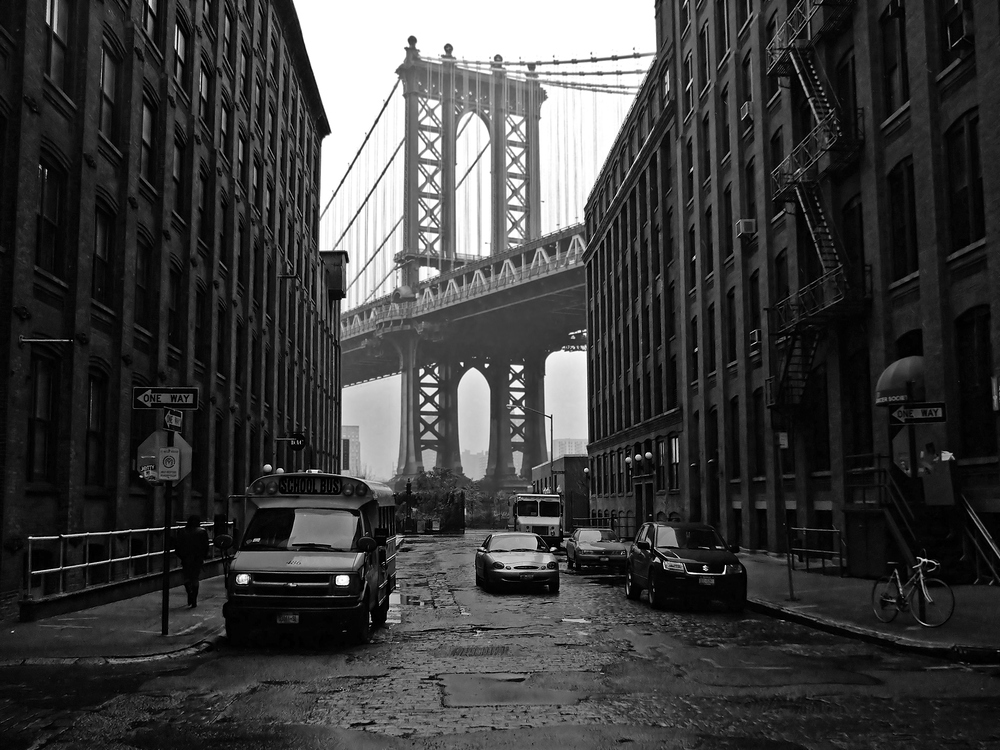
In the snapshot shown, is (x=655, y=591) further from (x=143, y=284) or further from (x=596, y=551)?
(x=143, y=284)

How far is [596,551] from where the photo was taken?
2925cm

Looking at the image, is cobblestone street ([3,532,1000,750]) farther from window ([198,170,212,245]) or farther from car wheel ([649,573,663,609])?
window ([198,170,212,245])

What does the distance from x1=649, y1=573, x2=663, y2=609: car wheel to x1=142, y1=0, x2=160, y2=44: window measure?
1795 centimetres

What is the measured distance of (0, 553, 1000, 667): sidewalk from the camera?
12.1m

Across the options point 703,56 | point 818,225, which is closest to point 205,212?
point 818,225

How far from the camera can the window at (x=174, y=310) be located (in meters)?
27.8

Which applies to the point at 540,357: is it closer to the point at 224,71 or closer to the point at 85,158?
the point at 224,71

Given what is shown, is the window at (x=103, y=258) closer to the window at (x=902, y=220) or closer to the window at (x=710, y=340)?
the window at (x=902, y=220)

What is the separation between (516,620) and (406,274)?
303 ft

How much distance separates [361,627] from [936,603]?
7880 millimetres

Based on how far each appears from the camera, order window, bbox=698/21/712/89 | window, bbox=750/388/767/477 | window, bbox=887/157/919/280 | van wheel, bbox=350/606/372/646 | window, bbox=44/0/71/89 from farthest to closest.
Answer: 1. window, bbox=698/21/712/89
2. window, bbox=750/388/767/477
3. window, bbox=887/157/919/280
4. window, bbox=44/0/71/89
5. van wheel, bbox=350/606/372/646

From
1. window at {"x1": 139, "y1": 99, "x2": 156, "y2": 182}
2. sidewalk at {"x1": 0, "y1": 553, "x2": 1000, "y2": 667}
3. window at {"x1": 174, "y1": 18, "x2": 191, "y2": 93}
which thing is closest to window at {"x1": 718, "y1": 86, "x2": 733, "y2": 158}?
window at {"x1": 174, "y1": 18, "x2": 191, "y2": 93}

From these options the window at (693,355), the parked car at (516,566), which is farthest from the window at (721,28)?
the parked car at (516,566)

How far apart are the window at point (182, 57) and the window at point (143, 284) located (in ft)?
18.9
